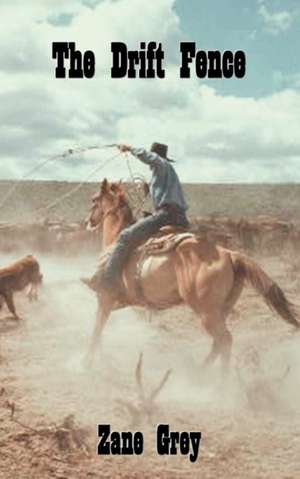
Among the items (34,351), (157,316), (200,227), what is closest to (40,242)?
(157,316)

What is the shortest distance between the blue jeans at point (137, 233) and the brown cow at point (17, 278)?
4.60 metres

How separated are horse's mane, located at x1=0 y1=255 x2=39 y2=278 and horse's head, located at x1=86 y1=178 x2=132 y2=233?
4188 mm

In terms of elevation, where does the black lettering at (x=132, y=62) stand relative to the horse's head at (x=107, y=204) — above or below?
above

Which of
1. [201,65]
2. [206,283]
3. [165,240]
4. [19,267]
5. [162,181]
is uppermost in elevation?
[201,65]

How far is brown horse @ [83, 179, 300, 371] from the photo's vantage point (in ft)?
27.9

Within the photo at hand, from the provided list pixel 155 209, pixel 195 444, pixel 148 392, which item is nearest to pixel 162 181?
pixel 155 209

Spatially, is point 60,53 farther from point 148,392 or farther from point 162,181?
point 148,392

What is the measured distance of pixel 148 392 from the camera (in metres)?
8.18

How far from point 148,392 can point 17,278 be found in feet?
22.3

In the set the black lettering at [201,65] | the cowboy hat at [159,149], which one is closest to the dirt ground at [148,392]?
the cowboy hat at [159,149]

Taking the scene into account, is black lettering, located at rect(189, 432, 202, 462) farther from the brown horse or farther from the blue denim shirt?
the blue denim shirt

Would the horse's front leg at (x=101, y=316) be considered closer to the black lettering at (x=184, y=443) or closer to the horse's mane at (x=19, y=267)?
the black lettering at (x=184, y=443)

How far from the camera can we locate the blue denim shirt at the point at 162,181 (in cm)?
895

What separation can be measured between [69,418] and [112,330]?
5802mm
